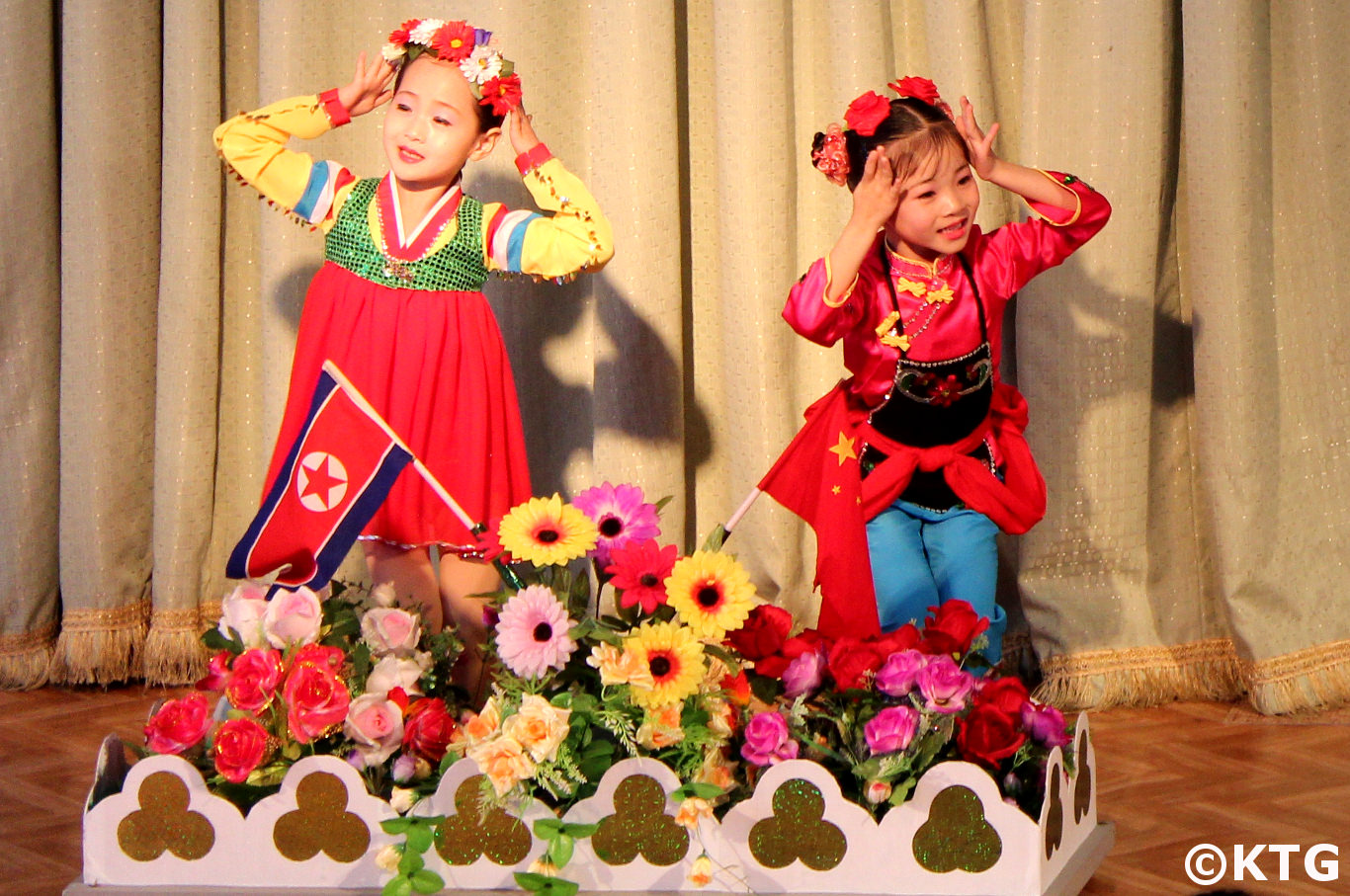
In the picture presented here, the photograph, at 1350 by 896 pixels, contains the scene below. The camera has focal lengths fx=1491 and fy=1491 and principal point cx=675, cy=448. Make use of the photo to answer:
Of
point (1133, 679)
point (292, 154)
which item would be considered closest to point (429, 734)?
point (292, 154)

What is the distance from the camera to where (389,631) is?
1.70 meters

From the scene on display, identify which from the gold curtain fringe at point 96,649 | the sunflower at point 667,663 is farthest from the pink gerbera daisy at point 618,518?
the gold curtain fringe at point 96,649

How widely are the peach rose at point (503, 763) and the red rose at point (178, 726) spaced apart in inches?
13.7

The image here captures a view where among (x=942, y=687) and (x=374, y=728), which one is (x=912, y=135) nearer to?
(x=942, y=687)

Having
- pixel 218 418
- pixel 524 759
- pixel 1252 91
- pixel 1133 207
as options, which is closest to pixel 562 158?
pixel 218 418

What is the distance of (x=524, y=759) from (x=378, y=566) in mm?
627

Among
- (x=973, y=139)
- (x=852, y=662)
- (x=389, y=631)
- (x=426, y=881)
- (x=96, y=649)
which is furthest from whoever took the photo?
(x=96, y=649)

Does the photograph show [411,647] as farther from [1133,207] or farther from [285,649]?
[1133,207]

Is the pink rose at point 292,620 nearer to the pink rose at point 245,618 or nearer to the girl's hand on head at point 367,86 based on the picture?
the pink rose at point 245,618

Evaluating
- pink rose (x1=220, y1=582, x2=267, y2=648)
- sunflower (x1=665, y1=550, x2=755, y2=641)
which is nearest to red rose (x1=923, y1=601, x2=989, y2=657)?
sunflower (x1=665, y1=550, x2=755, y2=641)

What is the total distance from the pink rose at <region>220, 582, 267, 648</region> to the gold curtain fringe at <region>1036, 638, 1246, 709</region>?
1244 millimetres

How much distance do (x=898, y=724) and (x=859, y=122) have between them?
73cm

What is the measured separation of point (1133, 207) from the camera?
2238mm

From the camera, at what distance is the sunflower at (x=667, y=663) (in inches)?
57.3
